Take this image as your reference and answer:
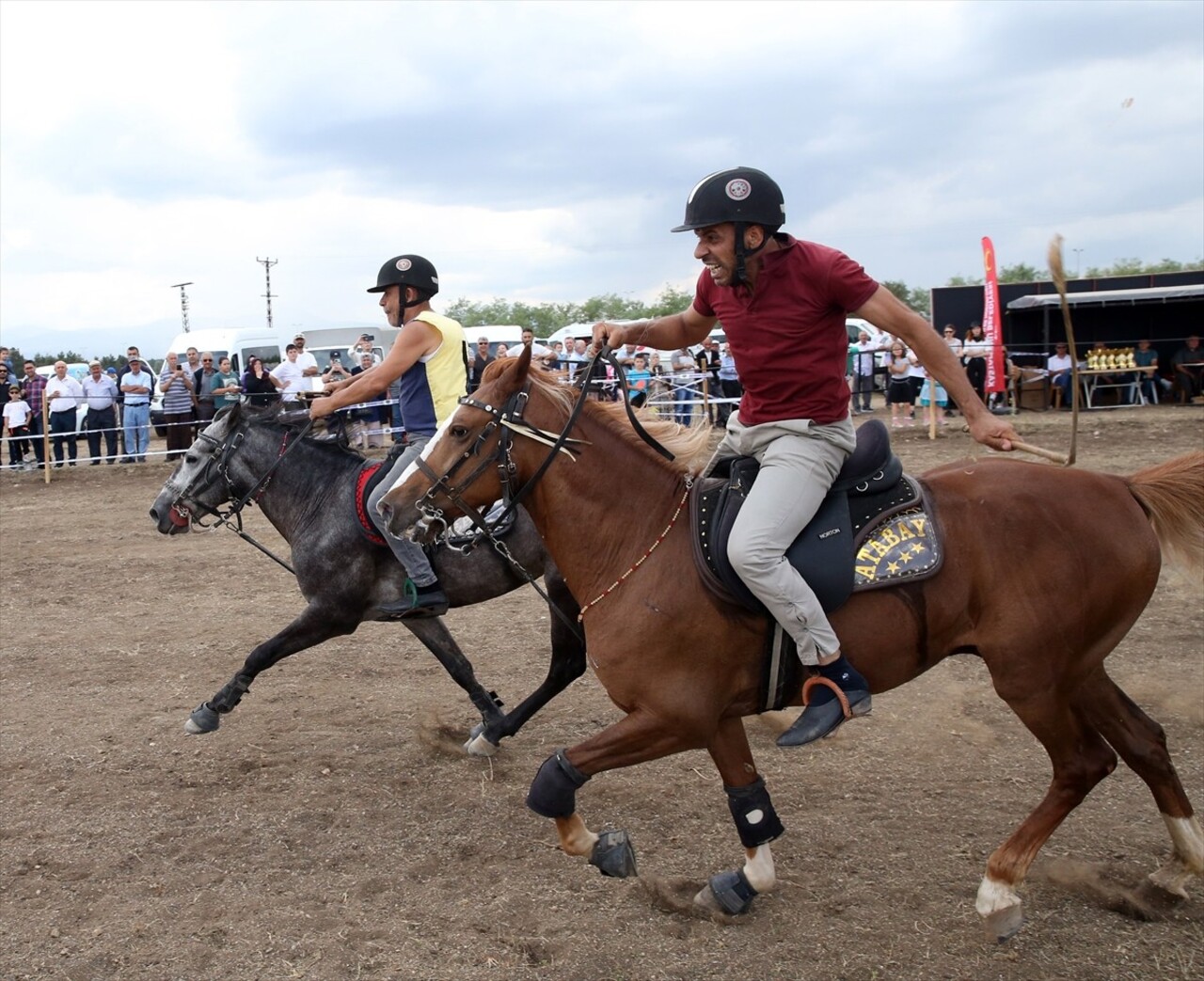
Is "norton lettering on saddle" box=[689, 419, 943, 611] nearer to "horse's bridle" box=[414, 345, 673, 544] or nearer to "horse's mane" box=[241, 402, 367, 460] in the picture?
"horse's bridle" box=[414, 345, 673, 544]

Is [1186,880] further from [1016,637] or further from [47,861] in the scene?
[47,861]

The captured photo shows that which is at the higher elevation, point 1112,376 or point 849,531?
point 1112,376

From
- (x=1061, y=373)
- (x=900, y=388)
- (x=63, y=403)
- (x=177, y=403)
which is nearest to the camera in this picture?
(x=63, y=403)

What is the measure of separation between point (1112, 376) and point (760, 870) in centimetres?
2348

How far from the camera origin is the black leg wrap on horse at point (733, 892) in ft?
14.4

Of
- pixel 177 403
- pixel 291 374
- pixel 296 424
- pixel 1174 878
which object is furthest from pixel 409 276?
pixel 177 403

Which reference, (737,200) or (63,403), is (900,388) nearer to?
(63,403)

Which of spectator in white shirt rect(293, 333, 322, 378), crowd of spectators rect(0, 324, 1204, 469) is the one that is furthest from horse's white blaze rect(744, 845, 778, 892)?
spectator in white shirt rect(293, 333, 322, 378)

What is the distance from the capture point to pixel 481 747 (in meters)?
6.20

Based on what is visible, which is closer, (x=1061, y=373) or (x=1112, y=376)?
(x=1061, y=373)

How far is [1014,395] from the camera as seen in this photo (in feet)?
77.7

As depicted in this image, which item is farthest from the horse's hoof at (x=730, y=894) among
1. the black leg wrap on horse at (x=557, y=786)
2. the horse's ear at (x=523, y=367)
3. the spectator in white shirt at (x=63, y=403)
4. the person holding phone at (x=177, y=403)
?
the spectator in white shirt at (x=63, y=403)

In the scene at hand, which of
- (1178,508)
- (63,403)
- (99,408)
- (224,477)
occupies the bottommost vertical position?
(1178,508)

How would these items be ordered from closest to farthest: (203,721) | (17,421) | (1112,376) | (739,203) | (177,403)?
(739,203)
(203,721)
(17,421)
(177,403)
(1112,376)
